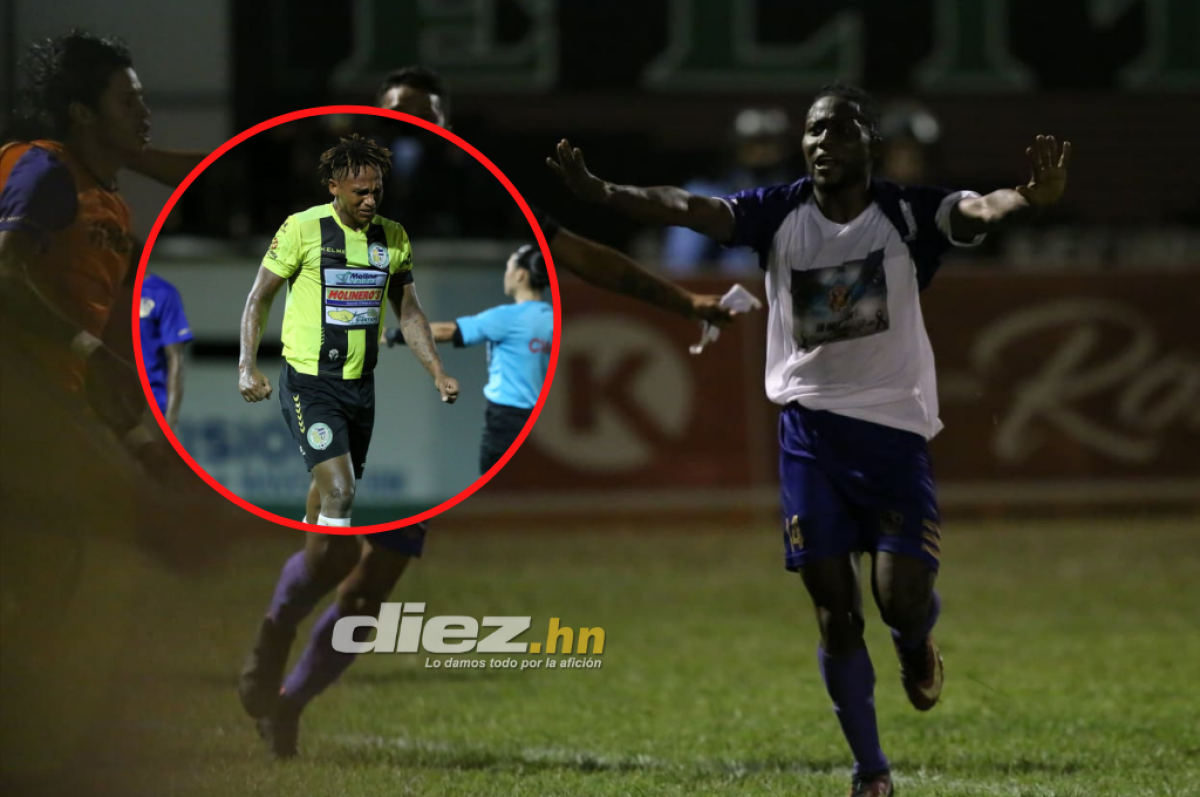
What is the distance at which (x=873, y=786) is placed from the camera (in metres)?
A: 5.95

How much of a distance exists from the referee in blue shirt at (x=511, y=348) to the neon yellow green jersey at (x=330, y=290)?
0.49 m

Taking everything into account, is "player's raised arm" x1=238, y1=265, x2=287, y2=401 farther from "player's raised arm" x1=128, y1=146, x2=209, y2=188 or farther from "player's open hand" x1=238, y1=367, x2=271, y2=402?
"player's raised arm" x1=128, y1=146, x2=209, y2=188

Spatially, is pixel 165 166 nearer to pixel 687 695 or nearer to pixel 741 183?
pixel 687 695

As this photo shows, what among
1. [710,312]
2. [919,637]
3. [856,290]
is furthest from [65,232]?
[919,637]

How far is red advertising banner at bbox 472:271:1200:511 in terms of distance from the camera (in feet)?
45.5

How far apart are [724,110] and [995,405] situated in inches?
257

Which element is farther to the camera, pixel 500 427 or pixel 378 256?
pixel 500 427

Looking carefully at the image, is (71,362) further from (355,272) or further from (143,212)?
(143,212)

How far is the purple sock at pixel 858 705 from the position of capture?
5992 mm

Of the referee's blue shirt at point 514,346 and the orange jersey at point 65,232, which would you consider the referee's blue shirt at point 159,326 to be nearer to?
the orange jersey at point 65,232

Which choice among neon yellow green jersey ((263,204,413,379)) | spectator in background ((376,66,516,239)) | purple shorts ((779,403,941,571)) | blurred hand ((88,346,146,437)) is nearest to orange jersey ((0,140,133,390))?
blurred hand ((88,346,146,437))

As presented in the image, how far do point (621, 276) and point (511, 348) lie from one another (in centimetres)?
57

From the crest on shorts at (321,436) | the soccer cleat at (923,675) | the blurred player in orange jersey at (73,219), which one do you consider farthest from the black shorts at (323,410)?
the soccer cleat at (923,675)

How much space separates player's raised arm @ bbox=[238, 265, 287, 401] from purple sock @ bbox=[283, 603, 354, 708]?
1840 millimetres
